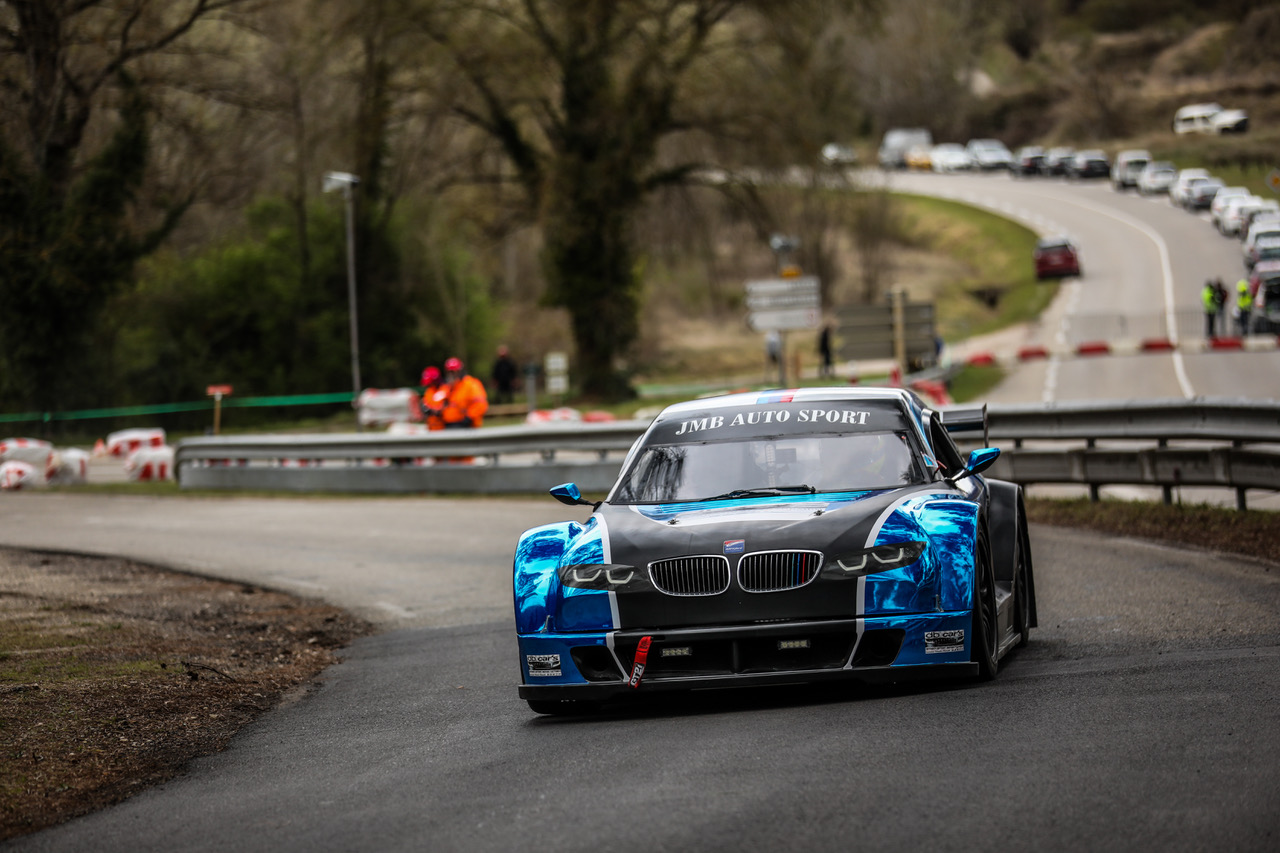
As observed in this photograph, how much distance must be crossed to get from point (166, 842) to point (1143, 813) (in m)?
3.07

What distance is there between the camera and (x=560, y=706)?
7.38 meters

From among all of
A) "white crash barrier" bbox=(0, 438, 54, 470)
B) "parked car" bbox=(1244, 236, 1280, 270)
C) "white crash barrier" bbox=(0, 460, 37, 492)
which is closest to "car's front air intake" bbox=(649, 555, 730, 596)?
"white crash barrier" bbox=(0, 460, 37, 492)

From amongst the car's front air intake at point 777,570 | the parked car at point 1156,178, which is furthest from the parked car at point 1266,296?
the car's front air intake at point 777,570

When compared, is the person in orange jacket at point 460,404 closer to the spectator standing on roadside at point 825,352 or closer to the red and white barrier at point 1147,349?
the red and white barrier at point 1147,349

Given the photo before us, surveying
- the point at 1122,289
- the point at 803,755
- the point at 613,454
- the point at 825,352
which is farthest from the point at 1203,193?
the point at 803,755

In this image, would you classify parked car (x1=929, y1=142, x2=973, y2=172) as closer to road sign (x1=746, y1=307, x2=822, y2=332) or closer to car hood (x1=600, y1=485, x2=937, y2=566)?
road sign (x1=746, y1=307, x2=822, y2=332)

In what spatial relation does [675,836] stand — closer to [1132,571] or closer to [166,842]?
[166,842]

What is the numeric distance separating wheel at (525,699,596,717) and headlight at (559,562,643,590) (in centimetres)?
53

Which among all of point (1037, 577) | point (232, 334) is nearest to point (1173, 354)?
point (232, 334)

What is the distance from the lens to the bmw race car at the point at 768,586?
6.62m

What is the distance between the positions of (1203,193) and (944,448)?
76127 mm

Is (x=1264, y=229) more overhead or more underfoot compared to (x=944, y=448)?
more overhead

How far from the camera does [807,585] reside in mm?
6594

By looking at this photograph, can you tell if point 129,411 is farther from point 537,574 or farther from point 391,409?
point 537,574
